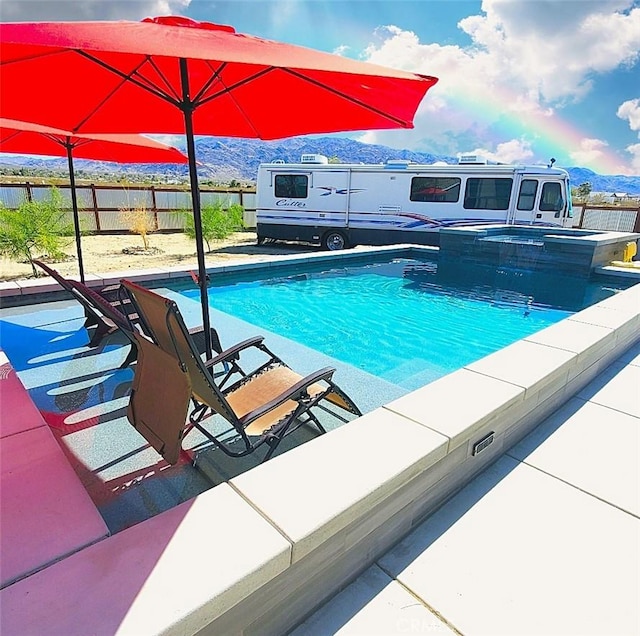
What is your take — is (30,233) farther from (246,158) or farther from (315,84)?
(246,158)

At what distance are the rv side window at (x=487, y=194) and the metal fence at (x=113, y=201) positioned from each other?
921 centimetres

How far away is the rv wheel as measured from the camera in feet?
42.2

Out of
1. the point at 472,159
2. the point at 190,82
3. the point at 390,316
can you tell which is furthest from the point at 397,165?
the point at 190,82

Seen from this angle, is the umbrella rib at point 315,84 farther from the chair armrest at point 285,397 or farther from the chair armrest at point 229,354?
the chair armrest at point 285,397

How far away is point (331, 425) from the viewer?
8.74ft

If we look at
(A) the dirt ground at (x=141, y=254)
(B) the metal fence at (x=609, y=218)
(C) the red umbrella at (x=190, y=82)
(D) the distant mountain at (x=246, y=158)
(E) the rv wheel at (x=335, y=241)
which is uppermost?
(D) the distant mountain at (x=246, y=158)

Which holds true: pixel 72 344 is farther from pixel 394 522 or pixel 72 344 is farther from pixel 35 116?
pixel 394 522

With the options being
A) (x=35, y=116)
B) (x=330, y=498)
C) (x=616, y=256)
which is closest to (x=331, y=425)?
(x=330, y=498)

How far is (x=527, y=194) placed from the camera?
425 inches

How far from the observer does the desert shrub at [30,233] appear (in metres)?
8.24

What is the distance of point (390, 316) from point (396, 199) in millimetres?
7233

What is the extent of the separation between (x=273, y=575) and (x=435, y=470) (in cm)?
88

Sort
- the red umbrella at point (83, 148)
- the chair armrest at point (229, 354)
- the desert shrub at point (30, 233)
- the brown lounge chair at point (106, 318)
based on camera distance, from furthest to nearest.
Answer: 1. the desert shrub at point (30, 233)
2. the red umbrella at point (83, 148)
3. the brown lounge chair at point (106, 318)
4. the chair armrest at point (229, 354)

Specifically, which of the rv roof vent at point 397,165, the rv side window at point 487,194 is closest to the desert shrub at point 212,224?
the rv roof vent at point 397,165
